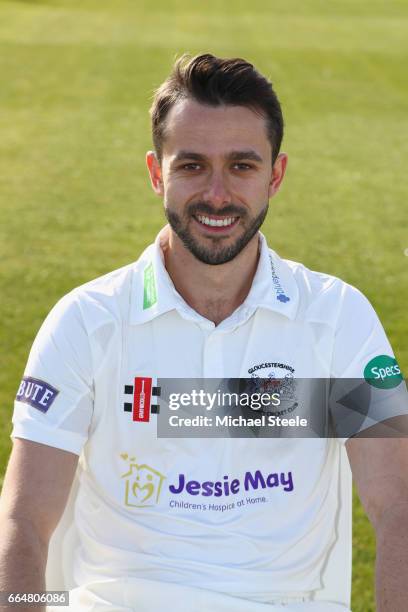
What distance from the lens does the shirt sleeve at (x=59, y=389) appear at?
2.58m

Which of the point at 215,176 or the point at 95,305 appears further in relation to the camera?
the point at 215,176

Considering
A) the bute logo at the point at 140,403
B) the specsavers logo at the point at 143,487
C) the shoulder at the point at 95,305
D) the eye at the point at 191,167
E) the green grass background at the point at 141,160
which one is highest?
the green grass background at the point at 141,160

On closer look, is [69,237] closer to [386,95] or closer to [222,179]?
[222,179]

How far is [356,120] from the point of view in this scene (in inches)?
606

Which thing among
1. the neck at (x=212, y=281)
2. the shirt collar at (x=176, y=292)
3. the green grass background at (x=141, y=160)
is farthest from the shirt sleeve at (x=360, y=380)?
the green grass background at (x=141, y=160)

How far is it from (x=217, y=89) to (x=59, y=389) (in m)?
0.96

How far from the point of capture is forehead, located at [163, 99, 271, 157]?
2.81m

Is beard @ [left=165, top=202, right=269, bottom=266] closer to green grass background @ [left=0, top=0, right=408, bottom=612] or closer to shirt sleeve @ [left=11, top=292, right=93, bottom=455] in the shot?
shirt sleeve @ [left=11, top=292, right=93, bottom=455]

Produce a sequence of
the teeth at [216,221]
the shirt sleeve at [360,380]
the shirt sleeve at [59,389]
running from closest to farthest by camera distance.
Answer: the shirt sleeve at [59,389], the shirt sleeve at [360,380], the teeth at [216,221]

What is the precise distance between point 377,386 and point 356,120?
13.2m

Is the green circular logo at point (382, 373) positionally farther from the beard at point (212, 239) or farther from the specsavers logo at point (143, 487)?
the specsavers logo at point (143, 487)

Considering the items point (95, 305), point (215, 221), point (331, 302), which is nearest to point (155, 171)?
point (215, 221)

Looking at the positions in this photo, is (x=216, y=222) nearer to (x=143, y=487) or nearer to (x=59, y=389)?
(x=59, y=389)

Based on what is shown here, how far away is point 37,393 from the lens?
2.61m
